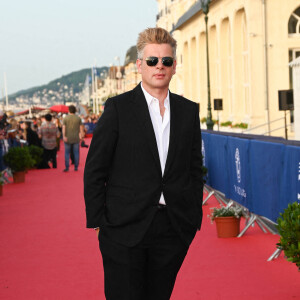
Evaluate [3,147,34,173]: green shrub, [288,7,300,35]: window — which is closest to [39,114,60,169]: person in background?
[3,147,34,173]: green shrub

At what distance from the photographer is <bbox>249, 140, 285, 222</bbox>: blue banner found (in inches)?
366

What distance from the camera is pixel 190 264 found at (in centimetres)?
888

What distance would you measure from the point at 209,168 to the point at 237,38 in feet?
92.5

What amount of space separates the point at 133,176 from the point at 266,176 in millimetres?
5689

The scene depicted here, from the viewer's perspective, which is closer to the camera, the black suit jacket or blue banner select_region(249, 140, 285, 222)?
the black suit jacket

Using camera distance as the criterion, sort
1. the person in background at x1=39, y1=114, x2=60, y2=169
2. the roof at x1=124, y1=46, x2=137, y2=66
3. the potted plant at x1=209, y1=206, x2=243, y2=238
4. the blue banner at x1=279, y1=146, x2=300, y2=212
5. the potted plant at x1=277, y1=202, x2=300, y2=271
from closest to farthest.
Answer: the potted plant at x1=277, y1=202, x2=300, y2=271, the blue banner at x1=279, y1=146, x2=300, y2=212, the potted plant at x1=209, y1=206, x2=243, y2=238, the person in background at x1=39, y1=114, x2=60, y2=169, the roof at x1=124, y1=46, x2=137, y2=66

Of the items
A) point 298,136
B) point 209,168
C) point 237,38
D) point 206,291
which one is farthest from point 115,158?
point 237,38

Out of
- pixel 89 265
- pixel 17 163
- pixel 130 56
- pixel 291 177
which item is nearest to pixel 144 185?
pixel 291 177

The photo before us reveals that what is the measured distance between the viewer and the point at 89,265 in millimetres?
8945

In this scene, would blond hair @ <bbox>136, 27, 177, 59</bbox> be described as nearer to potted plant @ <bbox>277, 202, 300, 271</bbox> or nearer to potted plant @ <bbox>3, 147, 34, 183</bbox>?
potted plant @ <bbox>277, 202, 300, 271</bbox>

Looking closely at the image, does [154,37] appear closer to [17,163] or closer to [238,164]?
[238,164]

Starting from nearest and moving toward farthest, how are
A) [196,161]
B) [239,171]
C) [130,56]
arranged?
[196,161]
[239,171]
[130,56]

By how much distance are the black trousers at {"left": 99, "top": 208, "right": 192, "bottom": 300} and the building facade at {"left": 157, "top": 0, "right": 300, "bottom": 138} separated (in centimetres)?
3119

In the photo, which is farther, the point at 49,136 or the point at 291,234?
the point at 49,136
